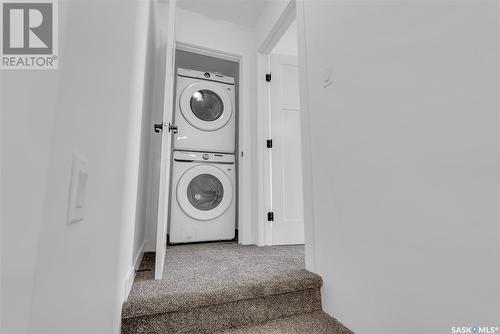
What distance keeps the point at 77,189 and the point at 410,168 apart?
3.35 feet

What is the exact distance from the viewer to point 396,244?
0.95 m

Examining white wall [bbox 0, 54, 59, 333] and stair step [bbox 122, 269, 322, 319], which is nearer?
white wall [bbox 0, 54, 59, 333]

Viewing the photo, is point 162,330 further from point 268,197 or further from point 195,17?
point 195,17

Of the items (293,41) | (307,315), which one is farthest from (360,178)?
(293,41)

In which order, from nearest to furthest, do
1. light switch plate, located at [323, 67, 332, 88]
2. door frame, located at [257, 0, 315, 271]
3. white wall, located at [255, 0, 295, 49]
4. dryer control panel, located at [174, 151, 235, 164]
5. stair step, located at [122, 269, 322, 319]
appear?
stair step, located at [122, 269, 322, 319]
light switch plate, located at [323, 67, 332, 88]
door frame, located at [257, 0, 315, 271]
white wall, located at [255, 0, 295, 49]
dryer control panel, located at [174, 151, 235, 164]

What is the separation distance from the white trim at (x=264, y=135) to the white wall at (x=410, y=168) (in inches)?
38.7

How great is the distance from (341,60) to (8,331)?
4.79 ft

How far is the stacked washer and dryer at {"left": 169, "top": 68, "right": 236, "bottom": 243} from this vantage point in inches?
96.3

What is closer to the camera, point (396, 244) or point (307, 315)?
point (396, 244)

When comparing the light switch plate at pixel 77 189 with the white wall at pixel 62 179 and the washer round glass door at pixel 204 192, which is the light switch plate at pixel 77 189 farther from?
the washer round glass door at pixel 204 192

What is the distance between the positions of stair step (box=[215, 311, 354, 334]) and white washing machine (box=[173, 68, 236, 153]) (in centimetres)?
190

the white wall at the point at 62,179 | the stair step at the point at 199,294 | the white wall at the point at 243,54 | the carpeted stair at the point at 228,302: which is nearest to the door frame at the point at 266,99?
the white wall at the point at 243,54
